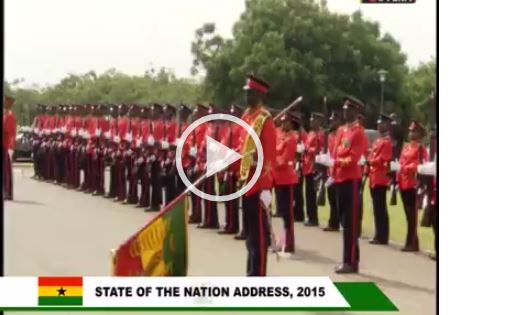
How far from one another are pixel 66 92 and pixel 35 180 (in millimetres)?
452

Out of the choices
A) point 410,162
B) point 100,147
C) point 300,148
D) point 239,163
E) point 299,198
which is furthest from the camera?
point 100,147

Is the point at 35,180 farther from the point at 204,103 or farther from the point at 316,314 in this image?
the point at 316,314

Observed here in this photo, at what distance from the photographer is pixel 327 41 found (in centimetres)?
459

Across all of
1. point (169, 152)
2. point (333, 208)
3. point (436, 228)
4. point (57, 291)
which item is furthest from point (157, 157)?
point (436, 228)

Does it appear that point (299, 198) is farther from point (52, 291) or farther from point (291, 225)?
point (52, 291)

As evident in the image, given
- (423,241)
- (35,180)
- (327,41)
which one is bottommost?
(423,241)

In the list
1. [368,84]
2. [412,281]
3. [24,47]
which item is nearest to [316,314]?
[412,281]

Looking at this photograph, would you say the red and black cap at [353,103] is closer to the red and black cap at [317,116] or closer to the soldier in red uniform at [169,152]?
the red and black cap at [317,116]

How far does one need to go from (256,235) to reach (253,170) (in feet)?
1.10

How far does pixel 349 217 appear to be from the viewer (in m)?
4.82

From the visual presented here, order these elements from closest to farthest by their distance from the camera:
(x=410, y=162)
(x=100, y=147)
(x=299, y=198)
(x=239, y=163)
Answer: (x=239, y=163) → (x=410, y=162) → (x=299, y=198) → (x=100, y=147)

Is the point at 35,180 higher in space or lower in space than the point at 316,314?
higher

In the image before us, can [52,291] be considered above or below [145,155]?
below

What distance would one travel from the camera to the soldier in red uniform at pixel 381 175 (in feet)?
15.5
